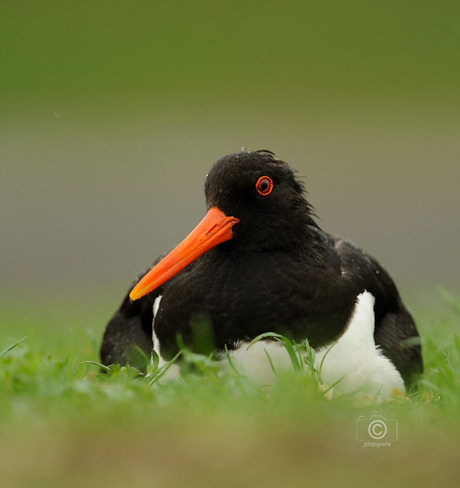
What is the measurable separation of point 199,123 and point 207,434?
591 inches

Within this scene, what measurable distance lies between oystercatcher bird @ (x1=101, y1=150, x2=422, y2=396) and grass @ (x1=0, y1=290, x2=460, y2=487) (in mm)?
570

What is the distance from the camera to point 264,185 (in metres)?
5.55

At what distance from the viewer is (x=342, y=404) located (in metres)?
4.54

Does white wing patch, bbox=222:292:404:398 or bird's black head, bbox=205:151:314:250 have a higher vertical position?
bird's black head, bbox=205:151:314:250

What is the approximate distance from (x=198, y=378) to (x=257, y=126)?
45.4ft

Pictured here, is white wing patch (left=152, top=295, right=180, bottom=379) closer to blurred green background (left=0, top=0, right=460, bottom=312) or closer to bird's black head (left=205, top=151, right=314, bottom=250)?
bird's black head (left=205, top=151, right=314, bottom=250)

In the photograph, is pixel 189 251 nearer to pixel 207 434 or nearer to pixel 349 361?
pixel 349 361

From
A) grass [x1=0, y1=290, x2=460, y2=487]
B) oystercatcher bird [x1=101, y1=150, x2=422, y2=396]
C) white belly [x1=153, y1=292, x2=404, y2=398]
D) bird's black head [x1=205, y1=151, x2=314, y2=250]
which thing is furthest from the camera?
bird's black head [x1=205, y1=151, x2=314, y2=250]

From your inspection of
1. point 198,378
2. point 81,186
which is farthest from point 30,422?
point 81,186

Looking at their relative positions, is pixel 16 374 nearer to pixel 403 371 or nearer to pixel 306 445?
pixel 306 445

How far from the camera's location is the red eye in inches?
218

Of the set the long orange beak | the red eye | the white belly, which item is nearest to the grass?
the white belly

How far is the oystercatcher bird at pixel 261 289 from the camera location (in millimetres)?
5402

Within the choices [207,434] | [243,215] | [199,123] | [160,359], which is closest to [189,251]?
[243,215]
